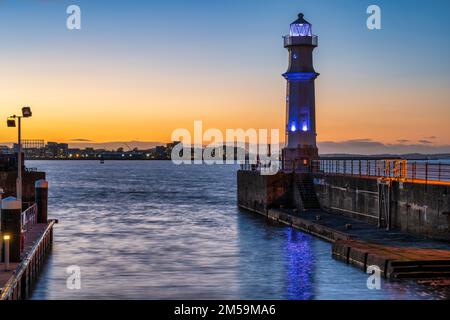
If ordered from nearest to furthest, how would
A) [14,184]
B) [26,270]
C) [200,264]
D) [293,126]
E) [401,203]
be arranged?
[26,270] → [200,264] → [401,203] → [14,184] → [293,126]

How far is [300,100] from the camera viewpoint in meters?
44.8

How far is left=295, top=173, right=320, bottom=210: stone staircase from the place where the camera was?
4022 cm

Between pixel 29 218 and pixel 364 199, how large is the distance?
47.3ft

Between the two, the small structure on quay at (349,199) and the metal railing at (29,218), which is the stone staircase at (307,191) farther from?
the metal railing at (29,218)

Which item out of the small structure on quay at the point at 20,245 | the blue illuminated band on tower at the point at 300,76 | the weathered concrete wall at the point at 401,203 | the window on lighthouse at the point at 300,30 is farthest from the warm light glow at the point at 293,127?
the small structure on quay at the point at 20,245

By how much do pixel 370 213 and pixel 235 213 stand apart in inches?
823

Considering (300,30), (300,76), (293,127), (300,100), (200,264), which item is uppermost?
(300,30)

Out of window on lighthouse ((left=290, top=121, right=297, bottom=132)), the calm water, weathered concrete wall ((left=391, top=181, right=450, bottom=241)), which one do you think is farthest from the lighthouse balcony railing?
weathered concrete wall ((left=391, top=181, right=450, bottom=241))

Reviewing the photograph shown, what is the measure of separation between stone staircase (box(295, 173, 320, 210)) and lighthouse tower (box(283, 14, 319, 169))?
9.00 ft

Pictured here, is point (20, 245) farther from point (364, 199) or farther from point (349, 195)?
point (349, 195)

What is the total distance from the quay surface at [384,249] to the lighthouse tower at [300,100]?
11.8m

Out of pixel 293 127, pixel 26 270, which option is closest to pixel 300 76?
pixel 293 127
